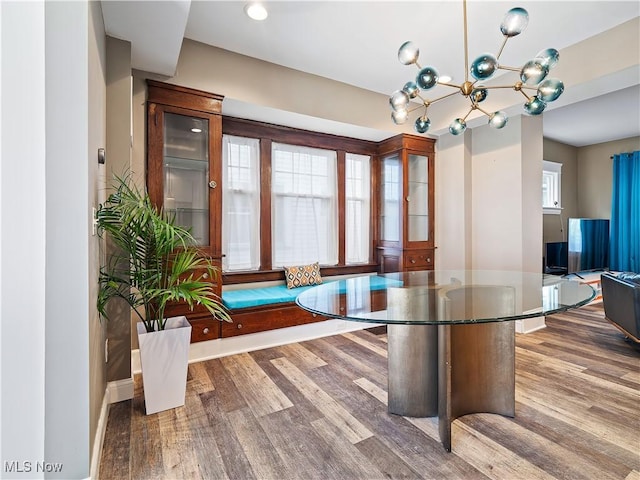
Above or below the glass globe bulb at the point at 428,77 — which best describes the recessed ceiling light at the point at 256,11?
above

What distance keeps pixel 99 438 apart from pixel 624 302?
4.30 m

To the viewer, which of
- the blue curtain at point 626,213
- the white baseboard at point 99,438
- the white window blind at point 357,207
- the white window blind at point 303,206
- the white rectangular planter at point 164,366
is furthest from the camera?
the blue curtain at point 626,213

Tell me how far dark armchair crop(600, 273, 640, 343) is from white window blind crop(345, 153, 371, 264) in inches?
104

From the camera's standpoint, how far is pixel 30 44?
46.5 inches

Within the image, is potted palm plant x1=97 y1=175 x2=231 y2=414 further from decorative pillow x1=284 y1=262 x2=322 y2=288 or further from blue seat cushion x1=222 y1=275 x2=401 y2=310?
decorative pillow x1=284 y1=262 x2=322 y2=288

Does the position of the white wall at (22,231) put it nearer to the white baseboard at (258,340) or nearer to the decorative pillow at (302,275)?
the white baseboard at (258,340)

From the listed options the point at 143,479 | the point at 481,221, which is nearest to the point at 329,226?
the point at 481,221

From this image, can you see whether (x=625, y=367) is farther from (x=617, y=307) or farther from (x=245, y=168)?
(x=245, y=168)

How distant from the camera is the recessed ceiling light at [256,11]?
230 cm

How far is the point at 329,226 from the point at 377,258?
2.83 feet

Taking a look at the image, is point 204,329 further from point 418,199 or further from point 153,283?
point 418,199

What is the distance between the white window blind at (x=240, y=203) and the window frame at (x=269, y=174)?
0.06 m

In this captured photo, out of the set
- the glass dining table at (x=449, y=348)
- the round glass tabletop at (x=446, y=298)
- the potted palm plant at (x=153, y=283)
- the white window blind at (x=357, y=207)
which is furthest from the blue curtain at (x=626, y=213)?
the potted palm plant at (x=153, y=283)

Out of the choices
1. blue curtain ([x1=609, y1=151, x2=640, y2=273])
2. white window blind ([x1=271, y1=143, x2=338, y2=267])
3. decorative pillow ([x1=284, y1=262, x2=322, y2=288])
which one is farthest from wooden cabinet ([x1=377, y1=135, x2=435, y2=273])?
blue curtain ([x1=609, y1=151, x2=640, y2=273])
